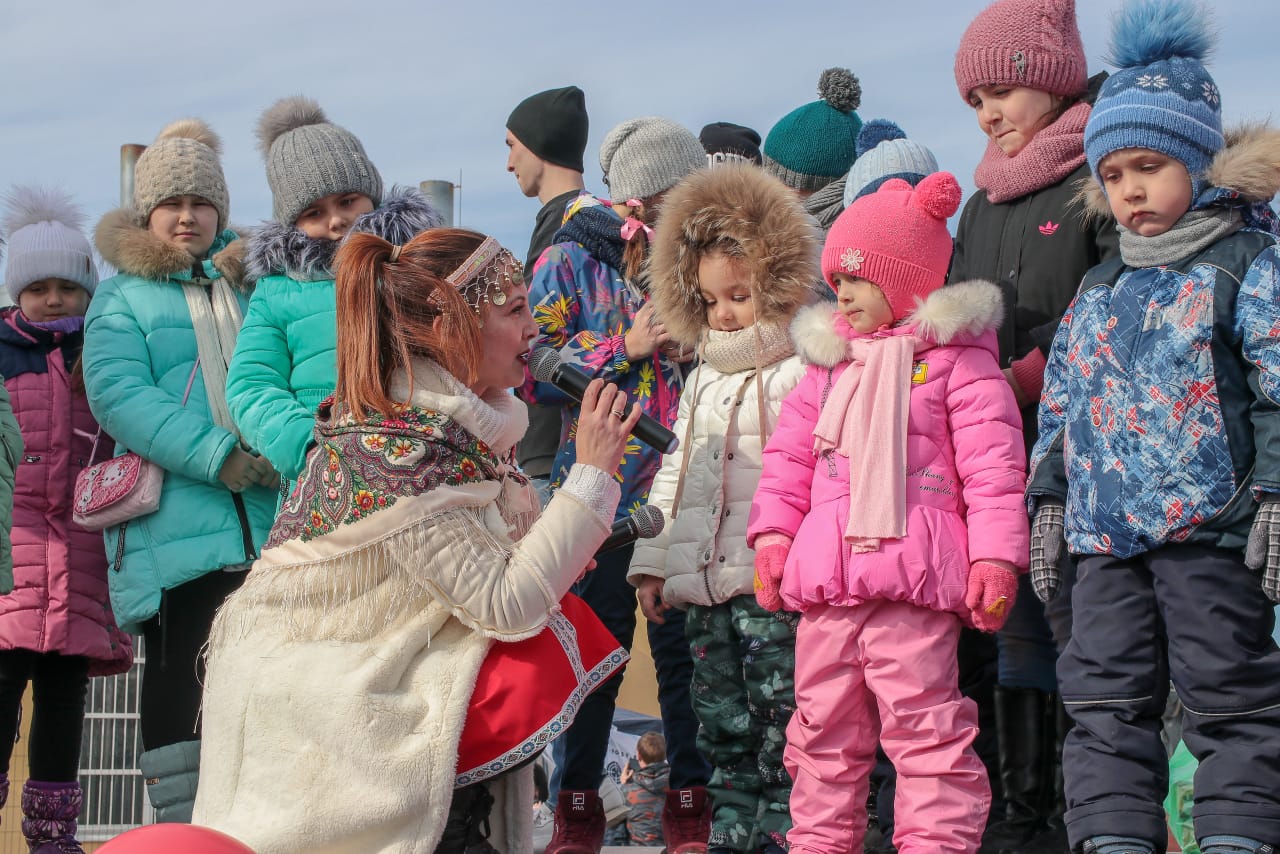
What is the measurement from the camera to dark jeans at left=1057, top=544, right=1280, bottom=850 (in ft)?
10.8

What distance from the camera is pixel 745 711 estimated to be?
418 cm

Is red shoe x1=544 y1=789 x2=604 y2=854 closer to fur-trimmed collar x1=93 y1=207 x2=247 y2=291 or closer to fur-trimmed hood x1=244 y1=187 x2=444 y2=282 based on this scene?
fur-trimmed hood x1=244 y1=187 x2=444 y2=282

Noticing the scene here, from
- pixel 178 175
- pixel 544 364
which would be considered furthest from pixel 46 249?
pixel 544 364

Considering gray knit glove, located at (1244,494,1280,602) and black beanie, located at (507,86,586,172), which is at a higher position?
black beanie, located at (507,86,586,172)

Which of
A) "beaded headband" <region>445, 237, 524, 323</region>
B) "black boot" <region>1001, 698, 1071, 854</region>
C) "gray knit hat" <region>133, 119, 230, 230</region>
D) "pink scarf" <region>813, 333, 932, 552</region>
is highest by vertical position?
"gray knit hat" <region>133, 119, 230, 230</region>

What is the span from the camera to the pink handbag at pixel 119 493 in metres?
4.59

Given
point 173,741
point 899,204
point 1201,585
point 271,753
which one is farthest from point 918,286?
point 173,741

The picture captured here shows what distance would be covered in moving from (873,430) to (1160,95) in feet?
3.49

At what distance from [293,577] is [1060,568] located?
6.25 ft

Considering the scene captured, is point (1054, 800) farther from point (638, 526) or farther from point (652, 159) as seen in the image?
point (652, 159)

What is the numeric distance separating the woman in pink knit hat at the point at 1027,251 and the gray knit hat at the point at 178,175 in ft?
8.45

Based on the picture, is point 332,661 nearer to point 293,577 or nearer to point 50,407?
point 293,577

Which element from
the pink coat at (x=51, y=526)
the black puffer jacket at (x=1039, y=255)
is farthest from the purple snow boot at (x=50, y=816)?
the black puffer jacket at (x=1039, y=255)

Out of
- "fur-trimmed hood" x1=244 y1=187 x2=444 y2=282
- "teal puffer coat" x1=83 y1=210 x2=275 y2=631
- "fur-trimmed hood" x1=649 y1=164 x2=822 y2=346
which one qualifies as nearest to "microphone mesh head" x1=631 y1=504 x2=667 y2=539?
"fur-trimmed hood" x1=649 y1=164 x2=822 y2=346
